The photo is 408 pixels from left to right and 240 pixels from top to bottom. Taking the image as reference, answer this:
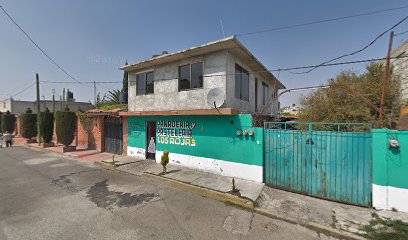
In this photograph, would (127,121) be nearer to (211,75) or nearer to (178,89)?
(178,89)

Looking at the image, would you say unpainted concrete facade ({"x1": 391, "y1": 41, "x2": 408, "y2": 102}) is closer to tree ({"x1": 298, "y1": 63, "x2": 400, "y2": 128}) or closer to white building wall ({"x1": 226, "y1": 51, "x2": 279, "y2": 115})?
tree ({"x1": 298, "y1": 63, "x2": 400, "y2": 128})

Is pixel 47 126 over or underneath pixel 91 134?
over

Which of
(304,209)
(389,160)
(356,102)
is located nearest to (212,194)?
(304,209)

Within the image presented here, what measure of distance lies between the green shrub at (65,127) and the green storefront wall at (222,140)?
894cm

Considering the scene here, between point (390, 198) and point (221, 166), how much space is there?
205 inches

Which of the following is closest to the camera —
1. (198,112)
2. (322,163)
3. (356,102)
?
(322,163)

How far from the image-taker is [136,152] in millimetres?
11203

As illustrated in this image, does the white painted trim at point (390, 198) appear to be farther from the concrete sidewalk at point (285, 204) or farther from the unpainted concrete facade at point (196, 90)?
the unpainted concrete facade at point (196, 90)

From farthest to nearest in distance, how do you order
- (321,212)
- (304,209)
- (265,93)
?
(265,93) < (304,209) < (321,212)

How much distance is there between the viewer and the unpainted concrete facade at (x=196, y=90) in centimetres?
774

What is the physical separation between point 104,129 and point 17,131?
22.8 meters

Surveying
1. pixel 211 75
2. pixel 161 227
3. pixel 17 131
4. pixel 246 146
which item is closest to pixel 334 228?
pixel 246 146

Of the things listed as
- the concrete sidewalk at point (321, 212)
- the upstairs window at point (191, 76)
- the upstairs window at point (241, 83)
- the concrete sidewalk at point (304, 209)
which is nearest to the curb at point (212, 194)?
the concrete sidewalk at point (304, 209)

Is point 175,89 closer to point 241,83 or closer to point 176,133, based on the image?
point 176,133
